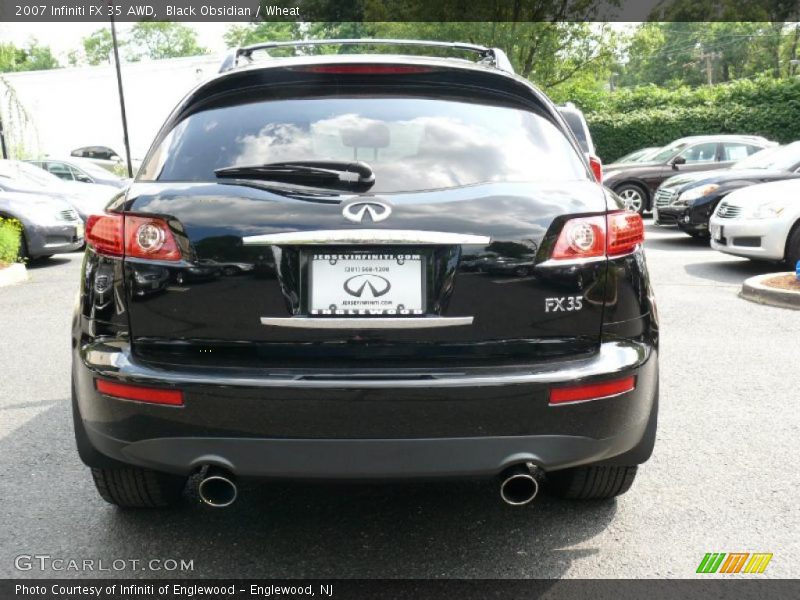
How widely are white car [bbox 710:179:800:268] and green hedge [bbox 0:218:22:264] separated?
9.18 meters

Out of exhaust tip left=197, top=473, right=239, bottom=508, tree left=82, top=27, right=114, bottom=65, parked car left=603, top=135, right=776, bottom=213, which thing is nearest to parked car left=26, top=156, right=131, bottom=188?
parked car left=603, top=135, right=776, bottom=213

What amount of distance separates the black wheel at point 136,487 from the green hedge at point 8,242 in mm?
9499

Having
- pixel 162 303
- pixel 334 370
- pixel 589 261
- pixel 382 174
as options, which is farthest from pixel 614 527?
pixel 162 303

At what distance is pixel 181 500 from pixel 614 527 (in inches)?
68.1

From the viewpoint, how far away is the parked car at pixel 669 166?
18.6 meters

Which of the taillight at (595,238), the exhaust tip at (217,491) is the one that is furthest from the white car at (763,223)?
the exhaust tip at (217,491)

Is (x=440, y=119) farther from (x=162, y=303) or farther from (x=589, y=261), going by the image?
(x=162, y=303)

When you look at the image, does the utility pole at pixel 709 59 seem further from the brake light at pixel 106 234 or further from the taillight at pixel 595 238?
the brake light at pixel 106 234

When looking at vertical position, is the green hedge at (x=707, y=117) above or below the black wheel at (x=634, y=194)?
above

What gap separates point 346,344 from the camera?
2.71 metres

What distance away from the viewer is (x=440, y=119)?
311 cm

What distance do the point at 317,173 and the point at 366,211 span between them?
0.23 m

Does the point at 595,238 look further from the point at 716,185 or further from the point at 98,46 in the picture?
the point at 98,46

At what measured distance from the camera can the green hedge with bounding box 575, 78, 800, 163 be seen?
2998 centimetres
